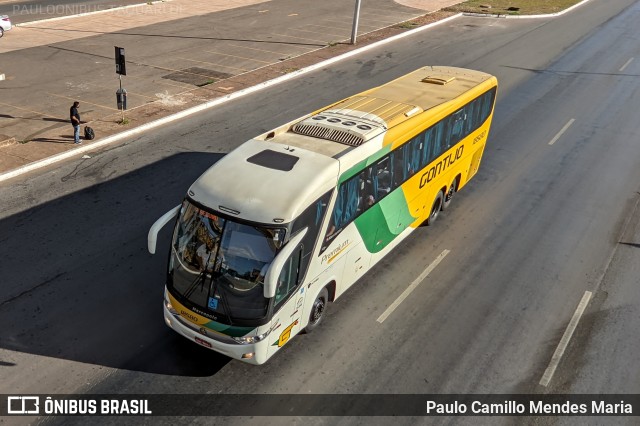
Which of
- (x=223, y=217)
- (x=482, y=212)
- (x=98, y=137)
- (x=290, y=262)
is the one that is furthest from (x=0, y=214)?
(x=482, y=212)

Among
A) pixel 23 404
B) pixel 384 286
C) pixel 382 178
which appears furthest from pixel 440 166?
pixel 23 404

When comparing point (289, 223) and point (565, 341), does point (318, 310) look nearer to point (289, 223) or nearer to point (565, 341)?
point (289, 223)

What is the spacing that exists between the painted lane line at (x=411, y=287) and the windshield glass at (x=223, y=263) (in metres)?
3.75

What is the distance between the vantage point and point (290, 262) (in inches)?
380

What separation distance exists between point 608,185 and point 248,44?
73.7 ft

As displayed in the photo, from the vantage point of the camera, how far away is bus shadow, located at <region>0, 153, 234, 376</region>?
35.4 feet

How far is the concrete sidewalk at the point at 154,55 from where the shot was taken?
21359 millimetres

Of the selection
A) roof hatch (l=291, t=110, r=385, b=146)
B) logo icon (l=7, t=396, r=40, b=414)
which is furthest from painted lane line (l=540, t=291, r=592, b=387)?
logo icon (l=7, t=396, r=40, b=414)

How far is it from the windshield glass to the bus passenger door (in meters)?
0.36

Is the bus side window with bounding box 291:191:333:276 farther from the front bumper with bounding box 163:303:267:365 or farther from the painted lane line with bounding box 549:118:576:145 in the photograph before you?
the painted lane line with bounding box 549:118:576:145

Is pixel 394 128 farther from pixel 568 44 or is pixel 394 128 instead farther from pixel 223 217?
pixel 568 44

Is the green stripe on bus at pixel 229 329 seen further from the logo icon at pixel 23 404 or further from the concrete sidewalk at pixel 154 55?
the concrete sidewalk at pixel 154 55

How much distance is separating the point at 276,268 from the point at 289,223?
0.85m

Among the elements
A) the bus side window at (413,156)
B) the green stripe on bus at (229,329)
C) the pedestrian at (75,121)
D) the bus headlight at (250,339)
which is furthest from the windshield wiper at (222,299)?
the pedestrian at (75,121)
